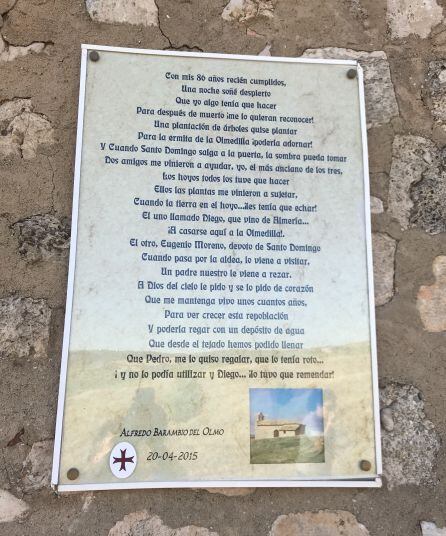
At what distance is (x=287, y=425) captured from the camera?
5.34ft

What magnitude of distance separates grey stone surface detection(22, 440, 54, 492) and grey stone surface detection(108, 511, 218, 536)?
0.87 ft

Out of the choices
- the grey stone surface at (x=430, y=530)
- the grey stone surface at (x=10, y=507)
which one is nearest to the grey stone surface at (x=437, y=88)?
the grey stone surface at (x=430, y=530)

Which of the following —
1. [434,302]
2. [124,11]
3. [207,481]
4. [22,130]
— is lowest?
[207,481]

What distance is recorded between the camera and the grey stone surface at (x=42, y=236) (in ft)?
5.70

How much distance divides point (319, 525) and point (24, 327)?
1.16 m

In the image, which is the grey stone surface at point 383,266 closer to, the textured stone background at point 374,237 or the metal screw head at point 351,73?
the textured stone background at point 374,237

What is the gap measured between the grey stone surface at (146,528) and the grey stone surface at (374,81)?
1555mm

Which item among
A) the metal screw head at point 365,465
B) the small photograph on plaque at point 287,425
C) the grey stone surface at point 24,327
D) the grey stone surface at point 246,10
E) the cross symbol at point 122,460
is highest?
the grey stone surface at point 246,10

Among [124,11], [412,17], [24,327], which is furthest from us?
[412,17]

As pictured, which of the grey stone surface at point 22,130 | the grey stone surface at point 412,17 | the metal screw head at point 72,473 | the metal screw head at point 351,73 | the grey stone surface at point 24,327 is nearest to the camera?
the metal screw head at point 72,473

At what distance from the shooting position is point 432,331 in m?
1.80

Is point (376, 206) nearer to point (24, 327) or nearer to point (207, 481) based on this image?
point (207, 481)

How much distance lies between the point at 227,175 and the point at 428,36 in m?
1.05

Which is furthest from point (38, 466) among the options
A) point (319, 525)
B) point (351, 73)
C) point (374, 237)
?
point (351, 73)
